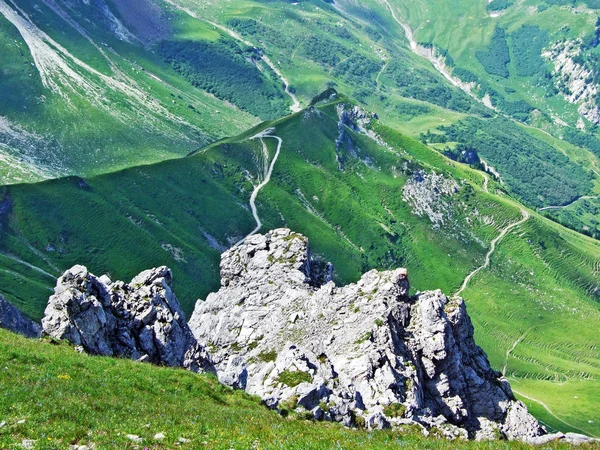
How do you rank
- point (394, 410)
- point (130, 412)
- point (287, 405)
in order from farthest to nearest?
point (394, 410), point (287, 405), point (130, 412)

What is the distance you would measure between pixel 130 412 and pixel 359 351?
36.3 metres

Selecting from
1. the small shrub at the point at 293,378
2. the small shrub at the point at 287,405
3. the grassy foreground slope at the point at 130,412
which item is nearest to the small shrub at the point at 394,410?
the small shrub at the point at 293,378

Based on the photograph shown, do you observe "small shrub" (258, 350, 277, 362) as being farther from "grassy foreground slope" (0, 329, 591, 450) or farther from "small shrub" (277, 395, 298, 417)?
"grassy foreground slope" (0, 329, 591, 450)

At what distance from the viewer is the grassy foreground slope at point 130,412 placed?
89.5 ft

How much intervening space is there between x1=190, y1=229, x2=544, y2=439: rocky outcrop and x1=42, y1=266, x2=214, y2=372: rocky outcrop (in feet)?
18.8

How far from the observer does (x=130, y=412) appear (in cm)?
3222

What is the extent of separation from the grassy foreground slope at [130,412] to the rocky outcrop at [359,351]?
38.5 ft

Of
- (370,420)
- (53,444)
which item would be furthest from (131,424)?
(370,420)

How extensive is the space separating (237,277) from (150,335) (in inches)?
1233

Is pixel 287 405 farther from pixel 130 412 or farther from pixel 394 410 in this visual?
pixel 130 412

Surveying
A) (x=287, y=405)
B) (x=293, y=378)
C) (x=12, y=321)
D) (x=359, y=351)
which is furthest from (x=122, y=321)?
(x=359, y=351)

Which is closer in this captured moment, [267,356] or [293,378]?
[293,378]

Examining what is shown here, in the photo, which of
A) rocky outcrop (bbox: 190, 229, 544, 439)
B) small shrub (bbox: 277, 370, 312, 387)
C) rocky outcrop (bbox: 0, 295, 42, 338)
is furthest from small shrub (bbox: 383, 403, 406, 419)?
rocky outcrop (bbox: 0, 295, 42, 338)

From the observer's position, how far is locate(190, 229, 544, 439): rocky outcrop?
5534 centimetres
